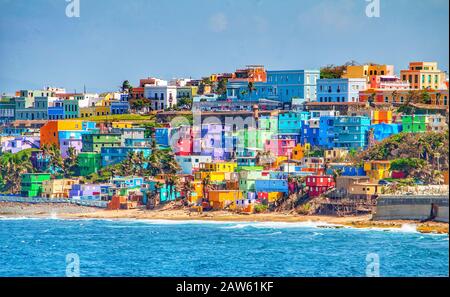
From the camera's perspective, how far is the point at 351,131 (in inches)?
→ 1495

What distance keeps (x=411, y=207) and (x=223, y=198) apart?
6.40m

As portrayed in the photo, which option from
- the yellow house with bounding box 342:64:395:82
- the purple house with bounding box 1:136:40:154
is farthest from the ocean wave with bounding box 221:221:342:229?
the yellow house with bounding box 342:64:395:82

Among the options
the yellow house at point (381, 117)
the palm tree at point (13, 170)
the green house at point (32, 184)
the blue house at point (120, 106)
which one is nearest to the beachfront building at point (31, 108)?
the blue house at point (120, 106)

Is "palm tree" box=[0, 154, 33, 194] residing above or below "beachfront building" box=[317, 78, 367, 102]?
below

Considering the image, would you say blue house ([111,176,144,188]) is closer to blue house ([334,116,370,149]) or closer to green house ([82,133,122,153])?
green house ([82,133,122,153])

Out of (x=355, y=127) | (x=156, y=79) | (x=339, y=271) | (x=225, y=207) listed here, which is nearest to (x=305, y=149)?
(x=355, y=127)

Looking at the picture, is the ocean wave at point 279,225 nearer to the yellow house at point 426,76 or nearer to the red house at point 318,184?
the red house at point 318,184

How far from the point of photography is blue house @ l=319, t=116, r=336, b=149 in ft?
127

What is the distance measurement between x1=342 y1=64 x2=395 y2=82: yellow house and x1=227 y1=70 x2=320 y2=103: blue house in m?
1.37

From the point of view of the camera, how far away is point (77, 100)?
159 feet

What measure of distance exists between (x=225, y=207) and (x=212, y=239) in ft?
18.1

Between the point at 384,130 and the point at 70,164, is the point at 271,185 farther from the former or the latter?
the point at 70,164

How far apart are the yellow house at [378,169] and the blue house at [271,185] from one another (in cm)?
221

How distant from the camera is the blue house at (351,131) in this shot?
37.8 meters
